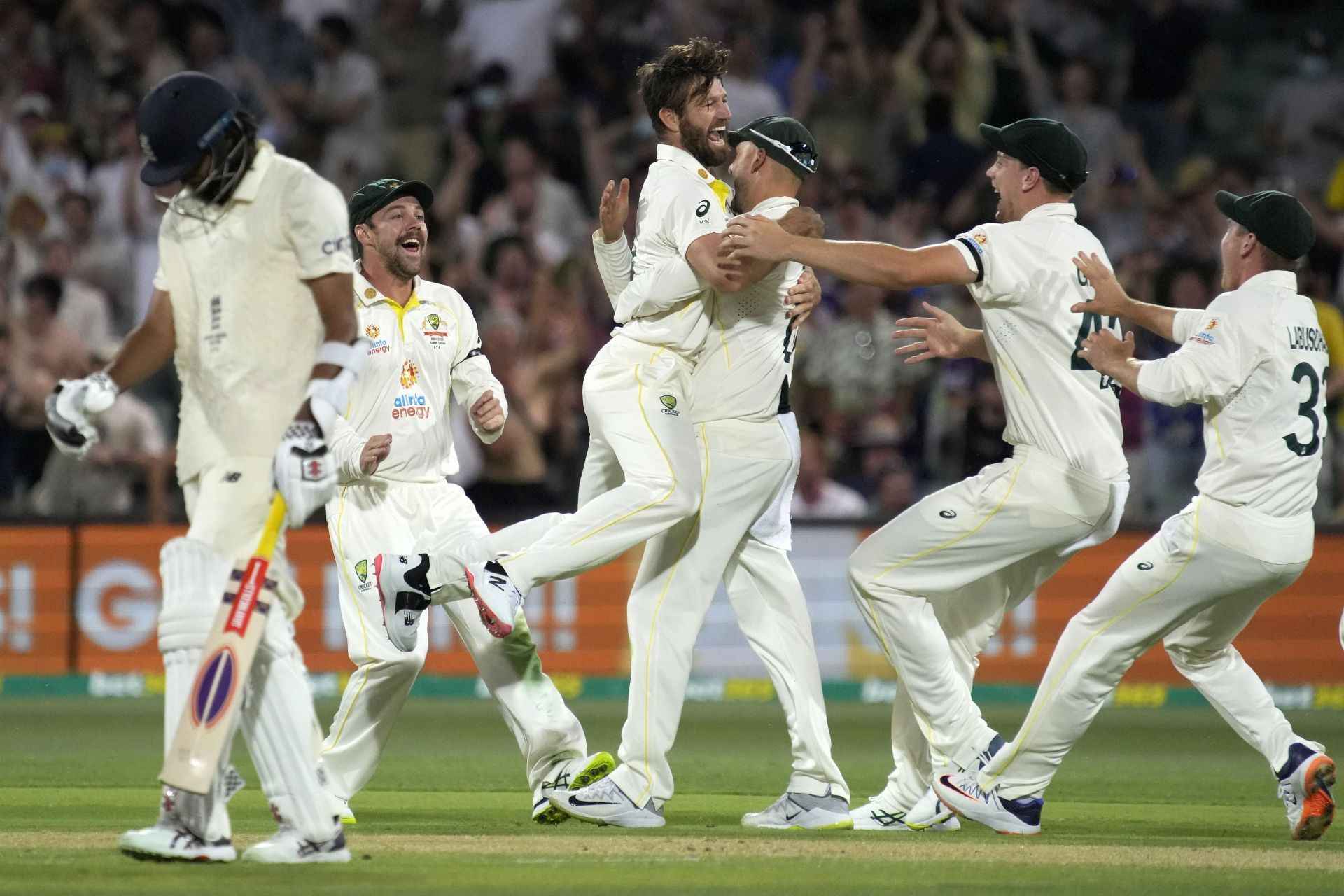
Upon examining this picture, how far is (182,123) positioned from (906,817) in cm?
366

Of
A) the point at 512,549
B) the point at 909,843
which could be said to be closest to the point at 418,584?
the point at 512,549

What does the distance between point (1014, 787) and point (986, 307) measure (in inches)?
70.3

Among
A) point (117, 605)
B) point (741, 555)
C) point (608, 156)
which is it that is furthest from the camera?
point (608, 156)

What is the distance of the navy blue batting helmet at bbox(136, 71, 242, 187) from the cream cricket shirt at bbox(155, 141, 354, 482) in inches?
7.0

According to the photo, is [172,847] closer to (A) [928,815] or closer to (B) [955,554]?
(A) [928,815]

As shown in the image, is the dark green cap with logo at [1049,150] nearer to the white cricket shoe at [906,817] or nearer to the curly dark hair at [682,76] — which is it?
the curly dark hair at [682,76]

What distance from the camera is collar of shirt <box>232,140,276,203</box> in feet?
17.5

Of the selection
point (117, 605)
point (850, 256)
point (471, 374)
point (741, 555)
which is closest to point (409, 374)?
point (471, 374)

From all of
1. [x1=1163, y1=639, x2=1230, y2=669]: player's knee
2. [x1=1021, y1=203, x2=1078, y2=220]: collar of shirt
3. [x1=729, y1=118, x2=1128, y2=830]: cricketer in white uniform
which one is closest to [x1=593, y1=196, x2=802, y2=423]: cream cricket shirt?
[x1=729, y1=118, x2=1128, y2=830]: cricketer in white uniform

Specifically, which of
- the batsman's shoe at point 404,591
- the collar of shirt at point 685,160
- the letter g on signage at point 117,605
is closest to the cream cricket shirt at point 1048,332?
the collar of shirt at point 685,160

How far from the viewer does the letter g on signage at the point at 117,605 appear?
13.0 m

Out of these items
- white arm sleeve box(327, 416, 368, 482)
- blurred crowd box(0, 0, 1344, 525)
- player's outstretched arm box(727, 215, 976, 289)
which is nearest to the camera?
player's outstretched arm box(727, 215, 976, 289)

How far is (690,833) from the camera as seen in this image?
6.38 m

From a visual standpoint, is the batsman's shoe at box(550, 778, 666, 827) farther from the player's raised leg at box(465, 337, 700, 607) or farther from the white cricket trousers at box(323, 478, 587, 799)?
the player's raised leg at box(465, 337, 700, 607)
